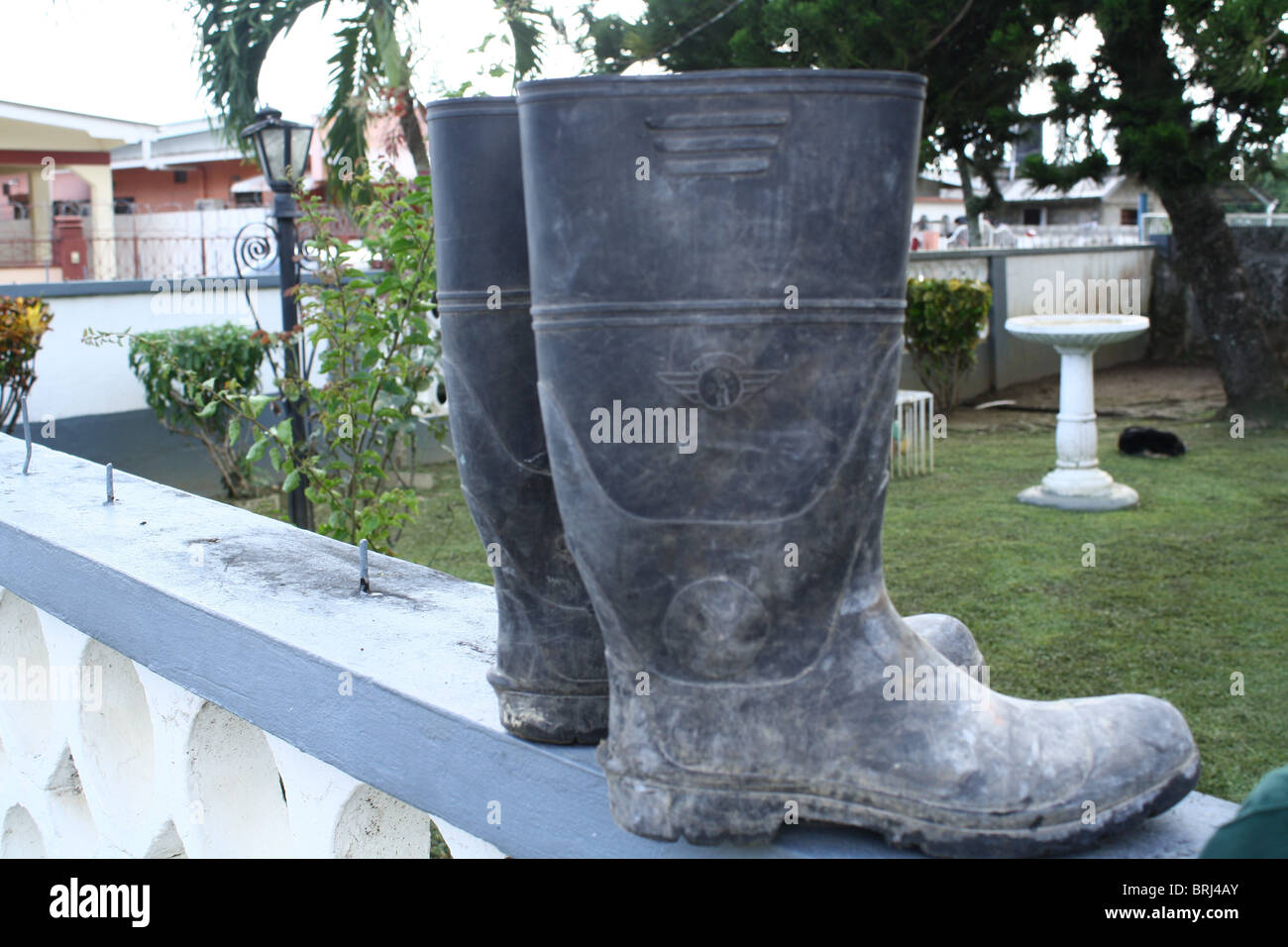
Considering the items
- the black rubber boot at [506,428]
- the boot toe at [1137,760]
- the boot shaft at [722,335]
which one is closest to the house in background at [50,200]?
the black rubber boot at [506,428]

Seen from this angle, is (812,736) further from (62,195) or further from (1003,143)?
(62,195)

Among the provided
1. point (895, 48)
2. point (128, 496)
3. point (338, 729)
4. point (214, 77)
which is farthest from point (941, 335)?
point (338, 729)

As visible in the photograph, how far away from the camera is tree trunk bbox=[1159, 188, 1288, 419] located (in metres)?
9.10

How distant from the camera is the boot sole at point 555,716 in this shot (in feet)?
3.90

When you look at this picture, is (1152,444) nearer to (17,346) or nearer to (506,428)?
(17,346)

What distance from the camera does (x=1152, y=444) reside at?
26.5 ft

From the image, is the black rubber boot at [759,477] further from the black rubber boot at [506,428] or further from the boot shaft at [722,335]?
the black rubber boot at [506,428]

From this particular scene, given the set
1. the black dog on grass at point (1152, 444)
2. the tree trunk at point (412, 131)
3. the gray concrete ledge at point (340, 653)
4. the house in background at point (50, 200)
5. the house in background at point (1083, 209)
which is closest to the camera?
the gray concrete ledge at point (340, 653)

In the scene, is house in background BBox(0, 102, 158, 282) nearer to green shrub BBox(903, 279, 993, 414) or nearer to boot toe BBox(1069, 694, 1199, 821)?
green shrub BBox(903, 279, 993, 414)

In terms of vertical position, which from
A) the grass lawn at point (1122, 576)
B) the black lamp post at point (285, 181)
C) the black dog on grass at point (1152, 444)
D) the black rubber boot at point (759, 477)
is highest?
the black lamp post at point (285, 181)

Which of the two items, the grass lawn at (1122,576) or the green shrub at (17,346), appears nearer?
the grass lawn at (1122,576)

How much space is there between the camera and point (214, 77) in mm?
9789
